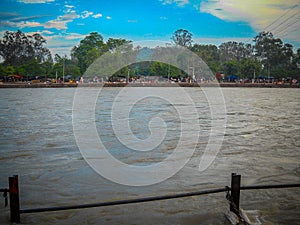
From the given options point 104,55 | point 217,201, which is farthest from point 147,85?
point 217,201

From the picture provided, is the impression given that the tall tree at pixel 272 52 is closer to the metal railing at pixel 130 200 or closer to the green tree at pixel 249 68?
the green tree at pixel 249 68

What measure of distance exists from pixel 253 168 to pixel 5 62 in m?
81.9

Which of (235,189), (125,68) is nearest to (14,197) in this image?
(235,189)

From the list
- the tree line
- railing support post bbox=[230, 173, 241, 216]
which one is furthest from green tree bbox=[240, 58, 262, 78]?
railing support post bbox=[230, 173, 241, 216]

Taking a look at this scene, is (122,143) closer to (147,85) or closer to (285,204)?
(285,204)

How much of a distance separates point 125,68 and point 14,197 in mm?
70536

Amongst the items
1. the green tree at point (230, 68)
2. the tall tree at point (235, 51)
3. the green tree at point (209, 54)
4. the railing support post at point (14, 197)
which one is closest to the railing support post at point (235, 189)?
the railing support post at point (14, 197)

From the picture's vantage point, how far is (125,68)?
7362 centimetres

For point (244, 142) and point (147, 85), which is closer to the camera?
point (244, 142)

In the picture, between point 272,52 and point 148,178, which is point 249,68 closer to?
point 272,52

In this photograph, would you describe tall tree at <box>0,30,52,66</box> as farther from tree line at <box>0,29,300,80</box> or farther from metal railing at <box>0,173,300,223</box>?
metal railing at <box>0,173,300,223</box>

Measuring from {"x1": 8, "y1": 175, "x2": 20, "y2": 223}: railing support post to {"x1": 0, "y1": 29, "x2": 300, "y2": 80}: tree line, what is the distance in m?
69.0

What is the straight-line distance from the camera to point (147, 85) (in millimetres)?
80125

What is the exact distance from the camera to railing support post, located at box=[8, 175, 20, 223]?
3.88 metres
